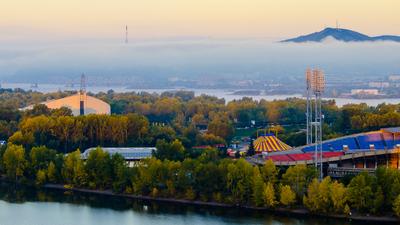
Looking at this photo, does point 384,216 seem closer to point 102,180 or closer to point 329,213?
point 329,213

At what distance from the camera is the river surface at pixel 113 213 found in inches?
481

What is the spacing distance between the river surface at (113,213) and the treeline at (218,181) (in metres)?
0.28

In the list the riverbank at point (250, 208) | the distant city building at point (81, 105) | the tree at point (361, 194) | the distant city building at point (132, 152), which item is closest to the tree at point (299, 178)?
the riverbank at point (250, 208)

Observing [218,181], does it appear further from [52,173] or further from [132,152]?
[132,152]

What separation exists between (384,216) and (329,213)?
769 mm

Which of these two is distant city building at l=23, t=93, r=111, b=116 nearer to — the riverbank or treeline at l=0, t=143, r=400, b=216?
treeline at l=0, t=143, r=400, b=216

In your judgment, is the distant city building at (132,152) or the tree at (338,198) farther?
the distant city building at (132,152)

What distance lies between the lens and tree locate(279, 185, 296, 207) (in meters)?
12.6

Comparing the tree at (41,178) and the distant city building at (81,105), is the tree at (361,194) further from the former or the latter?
the distant city building at (81,105)

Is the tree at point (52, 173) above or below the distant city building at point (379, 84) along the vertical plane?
below

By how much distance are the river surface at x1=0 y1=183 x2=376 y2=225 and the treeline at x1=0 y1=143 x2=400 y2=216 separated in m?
0.28

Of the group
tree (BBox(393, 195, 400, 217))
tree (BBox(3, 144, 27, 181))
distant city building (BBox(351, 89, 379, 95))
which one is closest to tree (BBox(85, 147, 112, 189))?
tree (BBox(3, 144, 27, 181))

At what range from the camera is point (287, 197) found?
12586 millimetres

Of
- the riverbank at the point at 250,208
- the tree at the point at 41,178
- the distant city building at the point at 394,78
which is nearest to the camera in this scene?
the riverbank at the point at 250,208
